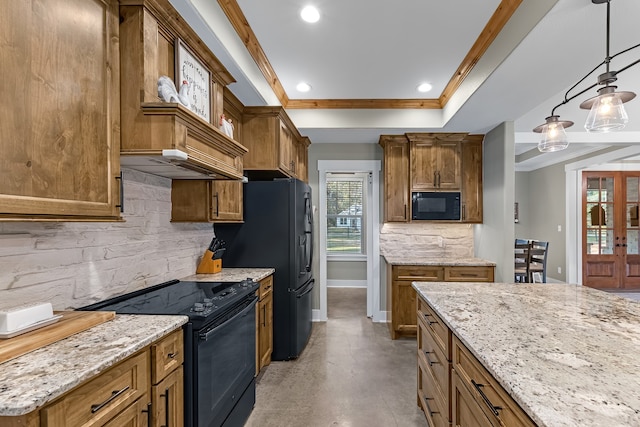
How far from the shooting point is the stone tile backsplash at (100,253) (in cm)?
141

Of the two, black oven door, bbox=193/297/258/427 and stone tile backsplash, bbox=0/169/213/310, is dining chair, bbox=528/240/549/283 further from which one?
stone tile backsplash, bbox=0/169/213/310

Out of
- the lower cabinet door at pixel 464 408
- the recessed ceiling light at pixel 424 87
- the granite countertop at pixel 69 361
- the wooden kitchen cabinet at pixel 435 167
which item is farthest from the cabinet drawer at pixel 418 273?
the granite countertop at pixel 69 361

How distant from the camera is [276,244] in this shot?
3225 mm

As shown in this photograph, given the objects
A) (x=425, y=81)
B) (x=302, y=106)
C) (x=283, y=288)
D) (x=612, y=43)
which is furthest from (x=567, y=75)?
(x=283, y=288)

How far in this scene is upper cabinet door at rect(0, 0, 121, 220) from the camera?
1028mm

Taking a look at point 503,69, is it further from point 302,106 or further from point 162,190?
point 162,190

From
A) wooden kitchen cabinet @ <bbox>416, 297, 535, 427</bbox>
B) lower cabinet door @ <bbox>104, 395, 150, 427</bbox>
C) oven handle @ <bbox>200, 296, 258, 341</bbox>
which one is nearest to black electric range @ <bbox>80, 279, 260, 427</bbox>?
oven handle @ <bbox>200, 296, 258, 341</bbox>

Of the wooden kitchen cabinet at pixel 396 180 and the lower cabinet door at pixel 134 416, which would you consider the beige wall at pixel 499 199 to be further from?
the lower cabinet door at pixel 134 416

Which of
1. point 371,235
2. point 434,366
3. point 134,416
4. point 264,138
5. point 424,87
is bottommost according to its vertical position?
point 434,366

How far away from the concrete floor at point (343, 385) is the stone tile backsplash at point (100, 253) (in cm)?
125

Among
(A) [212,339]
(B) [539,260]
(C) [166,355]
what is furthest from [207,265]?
(B) [539,260]

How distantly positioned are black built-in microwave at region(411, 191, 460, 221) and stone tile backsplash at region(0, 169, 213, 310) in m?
2.75

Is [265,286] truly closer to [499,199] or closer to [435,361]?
[435,361]

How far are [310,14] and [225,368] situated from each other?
2.29m
